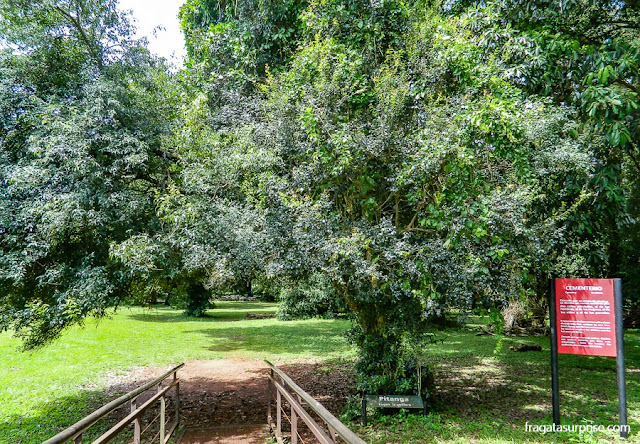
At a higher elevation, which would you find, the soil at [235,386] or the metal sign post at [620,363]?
the metal sign post at [620,363]

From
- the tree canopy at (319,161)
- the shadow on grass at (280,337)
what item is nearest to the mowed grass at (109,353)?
the shadow on grass at (280,337)

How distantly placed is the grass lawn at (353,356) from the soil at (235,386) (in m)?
0.93

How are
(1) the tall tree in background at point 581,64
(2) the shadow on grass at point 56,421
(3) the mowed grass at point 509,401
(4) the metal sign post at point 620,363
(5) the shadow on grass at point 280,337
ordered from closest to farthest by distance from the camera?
(4) the metal sign post at point 620,363 < (3) the mowed grass at point 509,401 < (1) the tall tree in background at point 581,64 < (2) the shadow on grass at point 56,421 < (5) the shadow on grass at point 280,337

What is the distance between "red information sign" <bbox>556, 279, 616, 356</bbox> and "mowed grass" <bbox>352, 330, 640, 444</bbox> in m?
1.30

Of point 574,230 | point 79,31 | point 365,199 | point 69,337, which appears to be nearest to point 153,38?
point 79,31

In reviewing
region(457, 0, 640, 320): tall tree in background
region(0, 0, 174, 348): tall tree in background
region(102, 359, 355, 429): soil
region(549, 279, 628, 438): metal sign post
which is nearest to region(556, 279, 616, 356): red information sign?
region(549, 279, 628, 438): metal sign post

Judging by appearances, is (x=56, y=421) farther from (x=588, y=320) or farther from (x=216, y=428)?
(x=588, y=320)

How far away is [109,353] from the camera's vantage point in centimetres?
1441

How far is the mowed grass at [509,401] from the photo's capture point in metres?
6.18

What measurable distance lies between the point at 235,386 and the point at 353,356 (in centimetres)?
409

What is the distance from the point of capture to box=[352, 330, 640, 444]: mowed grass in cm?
618

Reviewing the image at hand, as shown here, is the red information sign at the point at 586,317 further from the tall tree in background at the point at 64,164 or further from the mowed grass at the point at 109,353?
the mowed grass at the point at 109,353

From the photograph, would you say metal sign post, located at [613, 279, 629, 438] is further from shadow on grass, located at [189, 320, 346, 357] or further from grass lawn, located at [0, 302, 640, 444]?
shadow on grass, located at [189, 320, 346, 357]

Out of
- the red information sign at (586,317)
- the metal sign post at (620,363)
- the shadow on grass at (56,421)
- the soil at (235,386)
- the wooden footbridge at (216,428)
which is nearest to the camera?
the wooden footbridge at (216,428)
